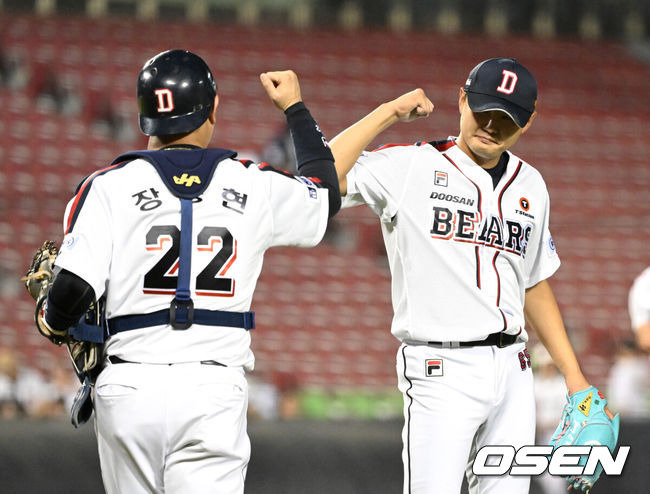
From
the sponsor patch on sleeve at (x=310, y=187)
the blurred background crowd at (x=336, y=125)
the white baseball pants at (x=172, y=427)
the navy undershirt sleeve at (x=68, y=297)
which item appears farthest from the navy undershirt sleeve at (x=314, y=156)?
the blurred background crowd at (x=336, y=125)

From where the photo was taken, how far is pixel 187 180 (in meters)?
2.45

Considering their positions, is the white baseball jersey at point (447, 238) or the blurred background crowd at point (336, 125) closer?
the white baseball jersey at point (447, 238)

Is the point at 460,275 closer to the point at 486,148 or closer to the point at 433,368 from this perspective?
the point at 433,368

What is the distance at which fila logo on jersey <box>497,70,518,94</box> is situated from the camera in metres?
3.19

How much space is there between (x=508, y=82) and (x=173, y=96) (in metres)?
1.27

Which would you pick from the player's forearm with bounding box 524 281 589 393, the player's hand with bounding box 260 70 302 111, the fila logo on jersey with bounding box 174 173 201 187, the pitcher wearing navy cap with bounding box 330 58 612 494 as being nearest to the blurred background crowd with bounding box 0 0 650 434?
the player's forearm with bounding box 524 281 589 393

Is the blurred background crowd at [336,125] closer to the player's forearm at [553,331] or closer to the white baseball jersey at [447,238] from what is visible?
the player's forearm at [553,331]

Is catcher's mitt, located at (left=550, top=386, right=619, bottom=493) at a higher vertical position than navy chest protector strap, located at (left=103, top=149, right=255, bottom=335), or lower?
lower

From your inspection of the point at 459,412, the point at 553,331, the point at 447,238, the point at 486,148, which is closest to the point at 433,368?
the point at 459,412

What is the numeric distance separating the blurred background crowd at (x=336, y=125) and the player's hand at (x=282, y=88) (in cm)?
600

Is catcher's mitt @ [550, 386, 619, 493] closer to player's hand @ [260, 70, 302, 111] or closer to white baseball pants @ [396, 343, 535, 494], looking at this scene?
white baseball pants @ [396, 343, 535, 494]

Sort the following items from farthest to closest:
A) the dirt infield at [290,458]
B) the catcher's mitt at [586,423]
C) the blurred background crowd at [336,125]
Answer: the blurred background crowd at [336,125] → the dirt infield at [290,458] → the catcher's mitt at [586,423]

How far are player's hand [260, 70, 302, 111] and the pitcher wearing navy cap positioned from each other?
26 cm

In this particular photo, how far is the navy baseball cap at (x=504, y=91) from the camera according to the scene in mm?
3178
